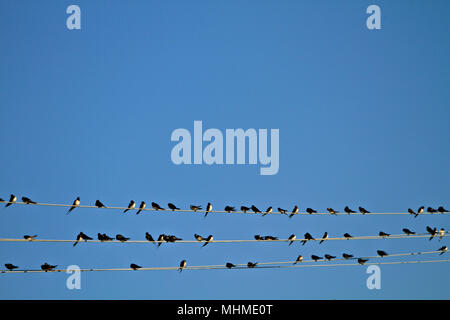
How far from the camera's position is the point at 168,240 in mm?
21281

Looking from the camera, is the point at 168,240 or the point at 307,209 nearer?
the point at 168,240
